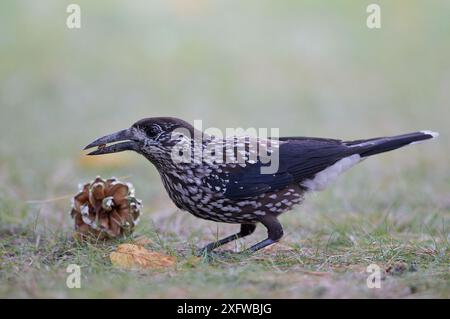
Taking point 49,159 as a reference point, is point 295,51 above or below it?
above

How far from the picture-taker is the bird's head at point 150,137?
4.95 m

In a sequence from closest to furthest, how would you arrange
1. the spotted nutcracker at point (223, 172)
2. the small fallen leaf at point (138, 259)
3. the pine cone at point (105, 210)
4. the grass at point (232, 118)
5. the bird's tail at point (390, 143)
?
the grass at point (232, 118)
the small fallen leaf at point (138, 259)
the spotted nutcracker at point (223, 172)
the pine cone at point (105, 210)
the bird's tail at point (390, 143)

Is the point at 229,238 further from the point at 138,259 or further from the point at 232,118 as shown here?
the point at 232,118

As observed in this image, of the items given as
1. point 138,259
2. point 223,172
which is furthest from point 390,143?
point 138,259

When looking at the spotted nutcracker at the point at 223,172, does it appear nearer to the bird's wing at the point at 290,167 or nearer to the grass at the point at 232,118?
the bird's wing at the point at 290,167

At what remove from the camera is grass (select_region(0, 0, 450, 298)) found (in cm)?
418

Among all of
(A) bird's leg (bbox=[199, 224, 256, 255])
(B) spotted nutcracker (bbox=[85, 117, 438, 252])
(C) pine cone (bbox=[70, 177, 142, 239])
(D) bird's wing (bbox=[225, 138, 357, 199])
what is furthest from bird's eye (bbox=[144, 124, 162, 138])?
(A) bird's leg (bbox=[199, 224, 256, 255])

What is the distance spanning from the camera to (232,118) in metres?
10.2

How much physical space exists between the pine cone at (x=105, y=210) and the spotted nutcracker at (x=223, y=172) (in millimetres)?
292

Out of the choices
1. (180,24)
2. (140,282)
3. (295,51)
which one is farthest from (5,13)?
(140,282)

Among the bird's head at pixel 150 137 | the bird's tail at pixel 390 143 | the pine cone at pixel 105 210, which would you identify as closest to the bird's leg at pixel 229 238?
the pine cone at pixel 105 210
